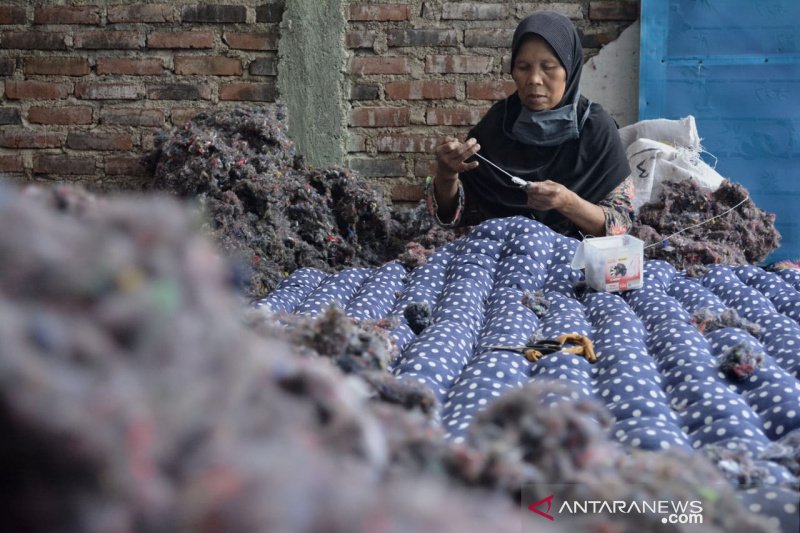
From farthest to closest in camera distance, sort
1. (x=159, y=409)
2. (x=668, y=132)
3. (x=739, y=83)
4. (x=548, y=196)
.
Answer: (x=739, y=83), (x=668, y=132), (x=548, y=196), (x=159, y=409)

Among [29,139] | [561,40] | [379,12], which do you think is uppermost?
[379,12]

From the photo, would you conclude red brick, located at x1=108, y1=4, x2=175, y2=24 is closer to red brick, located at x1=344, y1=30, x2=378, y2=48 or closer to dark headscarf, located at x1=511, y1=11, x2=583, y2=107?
red brick, located at x1=344, y1=30, x2=378, y2=48

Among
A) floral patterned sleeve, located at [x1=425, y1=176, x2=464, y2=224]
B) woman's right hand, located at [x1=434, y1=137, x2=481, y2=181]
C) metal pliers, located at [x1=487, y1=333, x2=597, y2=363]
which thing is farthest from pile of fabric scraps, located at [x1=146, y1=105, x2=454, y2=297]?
metal pliers, located at [x1=487, y1=333, x2=597, y2=363]

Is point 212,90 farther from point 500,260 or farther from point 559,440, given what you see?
point 559,440

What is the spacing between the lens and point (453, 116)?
3.71 meters

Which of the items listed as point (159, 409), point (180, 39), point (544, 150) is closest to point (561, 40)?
point (544, 150)

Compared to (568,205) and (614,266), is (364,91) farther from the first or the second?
(614,266)

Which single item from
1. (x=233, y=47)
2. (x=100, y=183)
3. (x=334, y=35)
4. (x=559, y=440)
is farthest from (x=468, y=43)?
(x=559, y=440)

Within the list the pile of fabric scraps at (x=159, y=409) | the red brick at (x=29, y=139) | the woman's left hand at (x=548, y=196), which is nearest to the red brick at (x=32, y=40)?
the red brick at (x=29, y=139)

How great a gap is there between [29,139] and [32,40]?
459mm

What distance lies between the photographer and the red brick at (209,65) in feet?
12.2

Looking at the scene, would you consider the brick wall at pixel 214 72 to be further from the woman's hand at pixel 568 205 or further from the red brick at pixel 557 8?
the woman's hand at pixel 568 205

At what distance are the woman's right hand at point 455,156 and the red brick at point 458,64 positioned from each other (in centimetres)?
80

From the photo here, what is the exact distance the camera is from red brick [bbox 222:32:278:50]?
367cm
